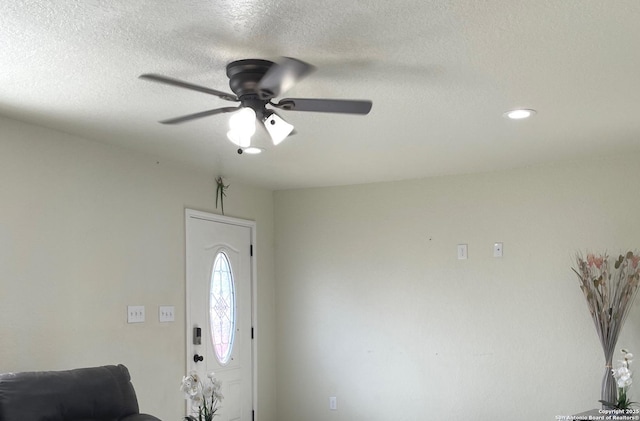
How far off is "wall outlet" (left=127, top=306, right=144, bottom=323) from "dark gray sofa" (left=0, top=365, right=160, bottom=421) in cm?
81

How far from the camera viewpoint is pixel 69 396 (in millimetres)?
3357

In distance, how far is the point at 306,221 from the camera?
20.7 ft

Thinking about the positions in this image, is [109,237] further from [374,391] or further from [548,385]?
[548,385]

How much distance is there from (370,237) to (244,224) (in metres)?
1.11

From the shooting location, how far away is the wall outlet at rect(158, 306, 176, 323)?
4.83 meters

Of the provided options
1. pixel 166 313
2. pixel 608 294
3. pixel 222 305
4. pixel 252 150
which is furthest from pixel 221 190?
pixel 608 294

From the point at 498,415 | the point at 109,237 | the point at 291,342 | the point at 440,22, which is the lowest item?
the point at 498,415

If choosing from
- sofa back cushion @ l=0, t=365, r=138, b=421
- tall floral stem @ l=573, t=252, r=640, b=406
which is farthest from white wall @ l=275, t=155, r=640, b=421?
sofa back cushion @ l=0, t=365, r=138, b=421

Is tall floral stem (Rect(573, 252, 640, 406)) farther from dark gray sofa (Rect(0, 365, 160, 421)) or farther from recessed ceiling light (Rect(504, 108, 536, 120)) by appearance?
dark gray sofa (Rect(0, 365, 160, 421))

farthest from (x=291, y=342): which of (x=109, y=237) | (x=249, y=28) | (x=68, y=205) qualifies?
(x=249, y=28)

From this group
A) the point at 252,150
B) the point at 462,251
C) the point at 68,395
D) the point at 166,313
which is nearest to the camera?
the point at 68,395

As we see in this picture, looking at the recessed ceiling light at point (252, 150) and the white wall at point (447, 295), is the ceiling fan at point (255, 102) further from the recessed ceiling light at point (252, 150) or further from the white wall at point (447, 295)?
the white wall at point (447, 295)

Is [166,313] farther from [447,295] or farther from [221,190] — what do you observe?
[447,295]

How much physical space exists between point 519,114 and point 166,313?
2766 mm
